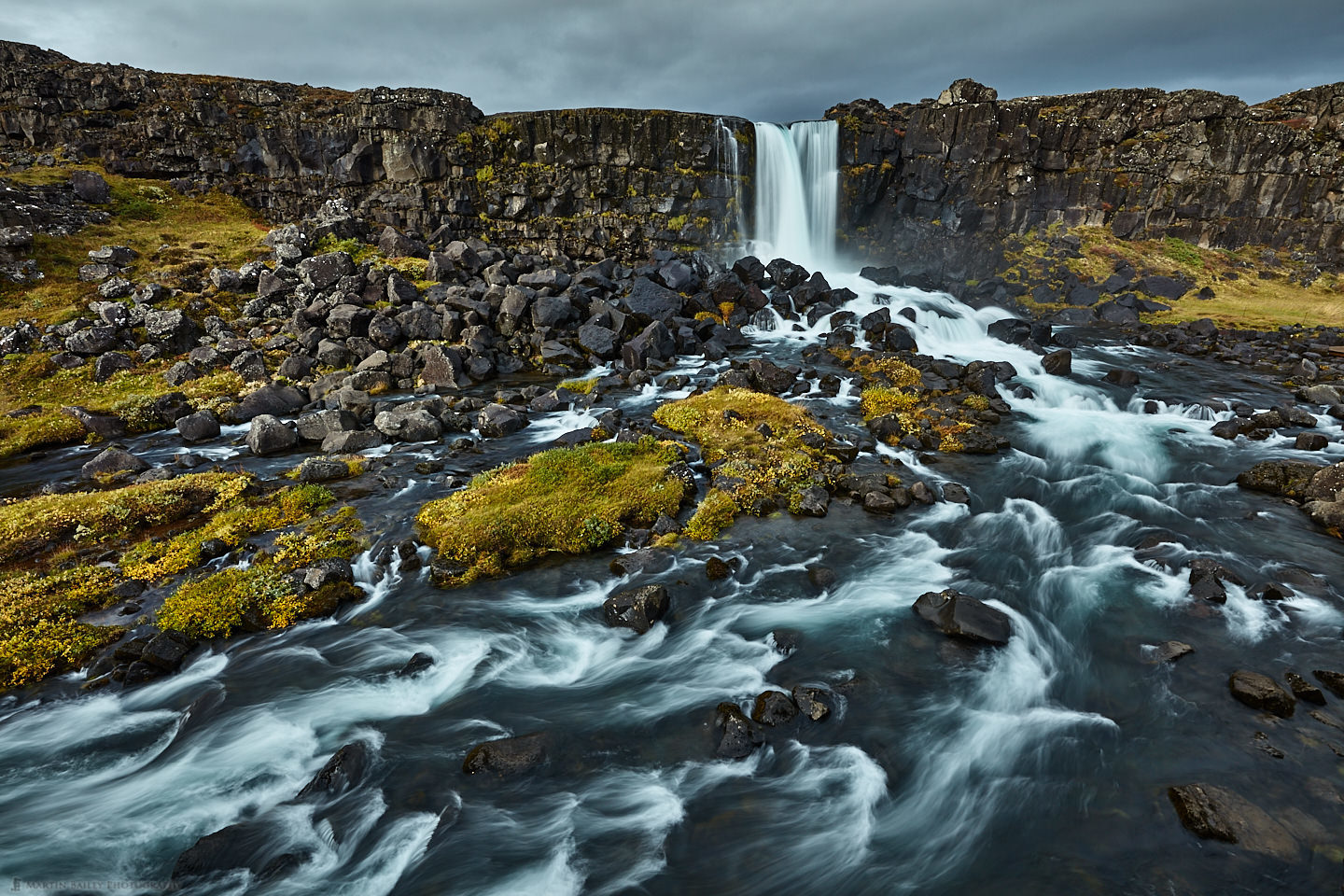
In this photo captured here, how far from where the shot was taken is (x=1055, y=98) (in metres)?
51.6

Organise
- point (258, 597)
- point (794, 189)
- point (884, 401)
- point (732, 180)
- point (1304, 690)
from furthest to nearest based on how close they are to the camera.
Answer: point (794, 189) < point (732, 180) < point (884, 401) < point (258, 597) < point (1304, 690)

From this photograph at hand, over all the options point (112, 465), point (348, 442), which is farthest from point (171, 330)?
point (348, 442)

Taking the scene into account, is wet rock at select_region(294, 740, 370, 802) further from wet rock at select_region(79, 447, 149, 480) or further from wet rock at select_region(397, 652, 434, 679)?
wet rock at select_region(79, 447, 149, 480)

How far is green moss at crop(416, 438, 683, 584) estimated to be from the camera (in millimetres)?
14602

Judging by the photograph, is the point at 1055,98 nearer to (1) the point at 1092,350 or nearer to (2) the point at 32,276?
(1) the point at 1092,350

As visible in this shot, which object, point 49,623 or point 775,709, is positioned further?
point 49,623

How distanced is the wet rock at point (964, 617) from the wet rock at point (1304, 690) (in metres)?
4.15

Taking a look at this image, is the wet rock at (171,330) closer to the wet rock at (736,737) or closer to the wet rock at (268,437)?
the wet rock at (268,437)

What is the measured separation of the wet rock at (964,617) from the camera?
461 inches

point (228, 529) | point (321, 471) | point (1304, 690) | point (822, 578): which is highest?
point (321, 471)

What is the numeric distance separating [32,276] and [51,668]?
3245 centimetres

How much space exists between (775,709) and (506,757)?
4.34m

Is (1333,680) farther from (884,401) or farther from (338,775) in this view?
(338,775)

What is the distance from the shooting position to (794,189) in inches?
2026
